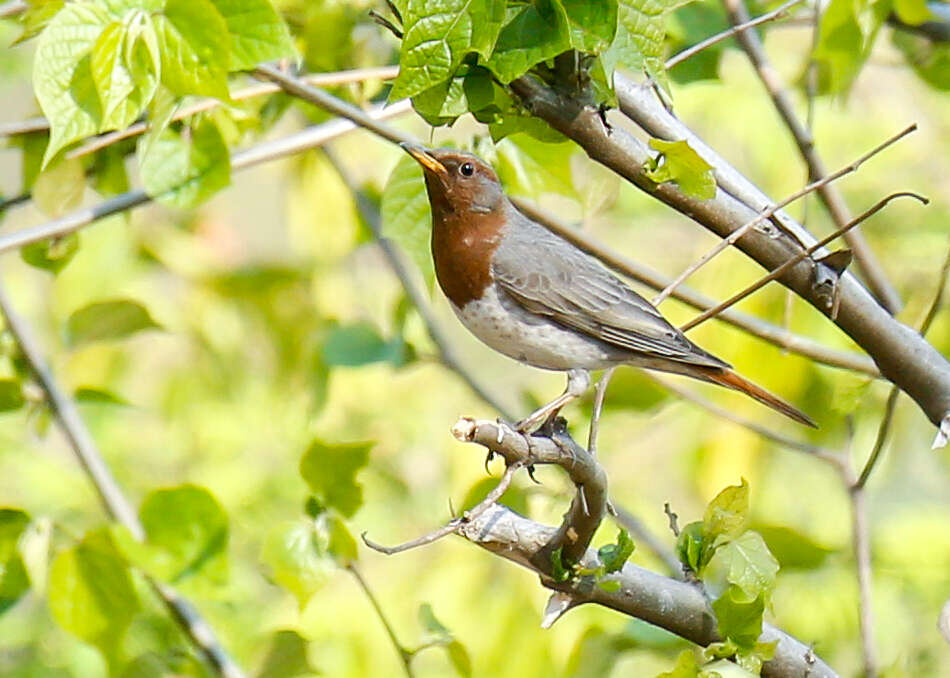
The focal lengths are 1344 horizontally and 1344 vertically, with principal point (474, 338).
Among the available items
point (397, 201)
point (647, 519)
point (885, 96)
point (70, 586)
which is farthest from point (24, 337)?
point (885, 96)

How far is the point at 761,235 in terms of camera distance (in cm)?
207

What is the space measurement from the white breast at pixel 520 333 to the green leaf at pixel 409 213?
0.62ft

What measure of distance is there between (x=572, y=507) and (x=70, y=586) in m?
1.46

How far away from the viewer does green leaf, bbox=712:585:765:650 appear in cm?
192

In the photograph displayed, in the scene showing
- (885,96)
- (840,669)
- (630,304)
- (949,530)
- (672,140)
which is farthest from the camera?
(885,96)

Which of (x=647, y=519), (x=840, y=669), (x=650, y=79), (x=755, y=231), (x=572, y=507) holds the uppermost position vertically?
(x=650, y=79)

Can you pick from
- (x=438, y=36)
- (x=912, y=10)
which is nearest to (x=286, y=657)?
(x=438, y=36)

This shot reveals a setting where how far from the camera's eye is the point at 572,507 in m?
1.86

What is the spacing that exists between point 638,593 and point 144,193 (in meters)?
1.61

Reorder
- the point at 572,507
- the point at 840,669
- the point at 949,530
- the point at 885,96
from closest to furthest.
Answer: the point at 572,507 < the point at 949,530 < the point at 840,669 < the point at 885,96

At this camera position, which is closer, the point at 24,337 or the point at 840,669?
the point at 24,337

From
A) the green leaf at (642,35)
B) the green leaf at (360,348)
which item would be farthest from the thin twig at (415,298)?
the green leaf at (642,35)

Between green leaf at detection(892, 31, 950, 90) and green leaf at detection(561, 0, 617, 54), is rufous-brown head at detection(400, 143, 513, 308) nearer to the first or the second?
green leaf at detection(561, 0, 617, 54)

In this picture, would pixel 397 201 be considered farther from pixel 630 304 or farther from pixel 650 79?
pixel 650 79
